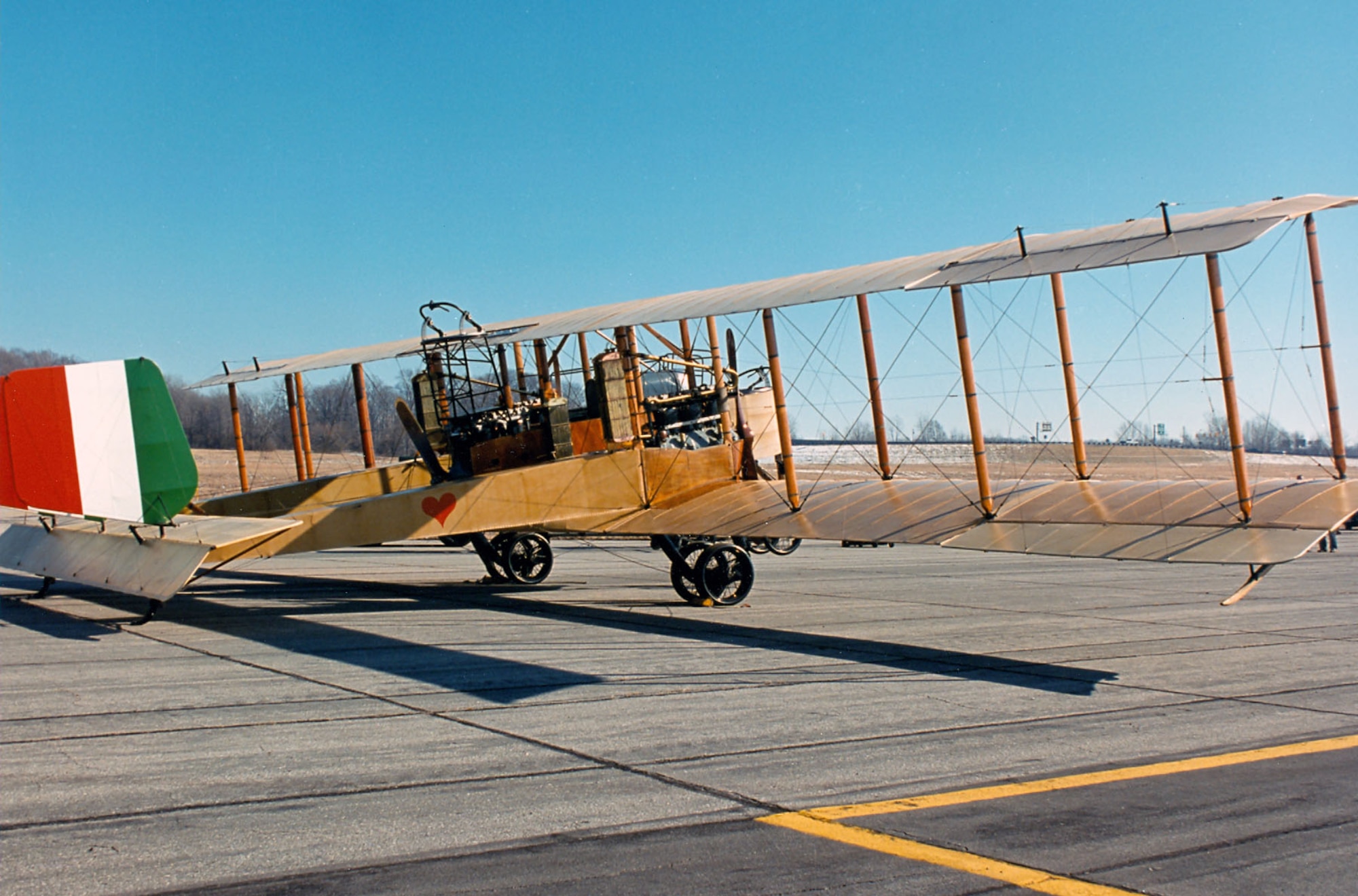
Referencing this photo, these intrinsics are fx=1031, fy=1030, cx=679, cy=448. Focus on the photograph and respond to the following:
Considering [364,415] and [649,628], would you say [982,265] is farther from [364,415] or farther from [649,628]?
[364,415]

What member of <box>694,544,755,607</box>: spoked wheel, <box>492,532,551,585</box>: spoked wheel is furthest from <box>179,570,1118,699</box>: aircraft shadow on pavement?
<box>492,532,551,585</box>: spoked wheel

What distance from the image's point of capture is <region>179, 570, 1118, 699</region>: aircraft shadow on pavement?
9.22 metres

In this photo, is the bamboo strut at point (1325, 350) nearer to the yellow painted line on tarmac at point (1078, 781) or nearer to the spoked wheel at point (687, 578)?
the yellow painted line on tarmac at point (1078, 781)

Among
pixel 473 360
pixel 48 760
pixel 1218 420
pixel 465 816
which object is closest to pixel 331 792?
pixel 465 816

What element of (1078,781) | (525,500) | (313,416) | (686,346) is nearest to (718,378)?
(686,346)

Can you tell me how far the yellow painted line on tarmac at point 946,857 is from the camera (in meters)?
4.32

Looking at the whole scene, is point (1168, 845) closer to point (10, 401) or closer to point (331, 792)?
point (331, 792)

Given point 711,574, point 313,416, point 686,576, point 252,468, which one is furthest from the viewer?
point 252,468

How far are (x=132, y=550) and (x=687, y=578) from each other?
6.67 meters

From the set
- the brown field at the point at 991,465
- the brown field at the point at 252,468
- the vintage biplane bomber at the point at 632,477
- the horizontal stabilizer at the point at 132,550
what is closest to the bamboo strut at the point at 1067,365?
the vintage biplane bomber at the point at 632,477

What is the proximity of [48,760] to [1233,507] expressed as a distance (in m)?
9.44

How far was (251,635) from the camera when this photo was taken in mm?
10500

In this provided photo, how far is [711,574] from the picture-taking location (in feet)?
45.1

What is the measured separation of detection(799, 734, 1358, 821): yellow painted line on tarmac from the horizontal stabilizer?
6.83 metres
